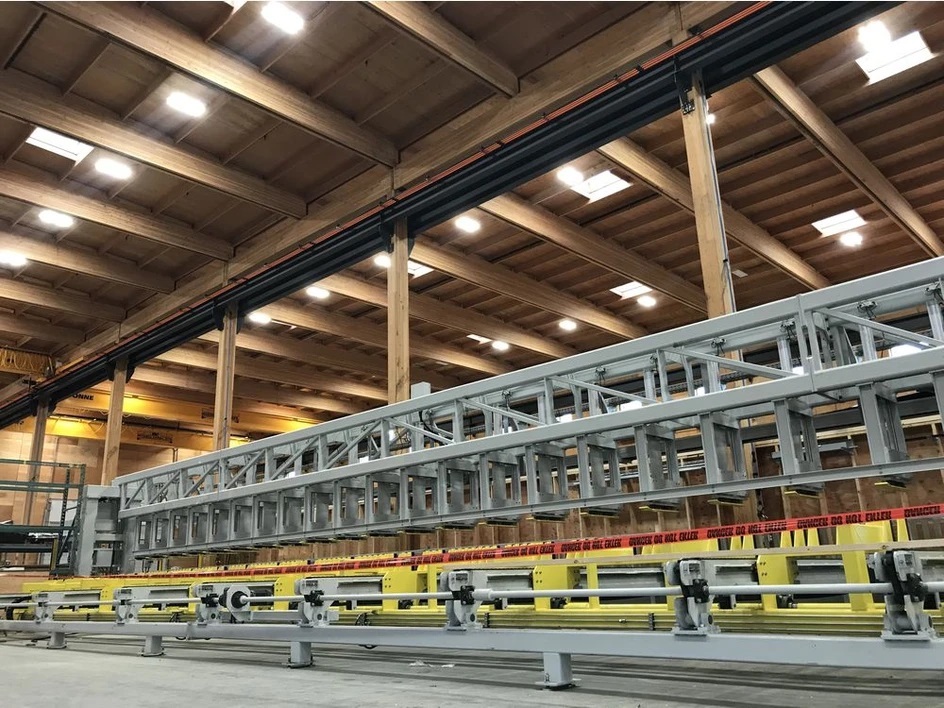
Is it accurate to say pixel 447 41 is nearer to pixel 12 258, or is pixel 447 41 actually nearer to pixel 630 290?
pixel 630 290

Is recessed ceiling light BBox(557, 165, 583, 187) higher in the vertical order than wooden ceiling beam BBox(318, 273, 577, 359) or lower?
higher

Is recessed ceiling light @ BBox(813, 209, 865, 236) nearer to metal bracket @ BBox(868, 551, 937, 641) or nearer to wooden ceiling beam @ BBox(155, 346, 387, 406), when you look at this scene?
metal bracket @ BBox(868, 551, 937, 641)

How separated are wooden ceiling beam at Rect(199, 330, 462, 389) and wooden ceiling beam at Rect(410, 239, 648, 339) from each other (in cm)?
583

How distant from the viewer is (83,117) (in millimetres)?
9867

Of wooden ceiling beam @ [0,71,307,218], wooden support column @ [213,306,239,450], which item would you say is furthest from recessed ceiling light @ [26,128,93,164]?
wooden support column @ [213,306,239,450]

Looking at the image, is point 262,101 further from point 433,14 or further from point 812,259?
point 812,259

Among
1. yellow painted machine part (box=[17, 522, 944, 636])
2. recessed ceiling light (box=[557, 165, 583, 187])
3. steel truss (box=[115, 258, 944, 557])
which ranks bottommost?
yellow painted machine part (box=[17, 522, 944, 636])

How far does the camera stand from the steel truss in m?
4.89

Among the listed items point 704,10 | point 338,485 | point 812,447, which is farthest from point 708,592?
point 704,10

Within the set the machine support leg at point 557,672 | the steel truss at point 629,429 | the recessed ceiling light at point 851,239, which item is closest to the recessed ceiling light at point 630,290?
the recessed ceiling light at point 851,239

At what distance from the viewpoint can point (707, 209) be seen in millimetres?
7312

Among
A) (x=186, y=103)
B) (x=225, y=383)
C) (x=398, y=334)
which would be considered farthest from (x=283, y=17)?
(x=225, y=383)

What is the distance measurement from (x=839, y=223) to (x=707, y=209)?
290 inches

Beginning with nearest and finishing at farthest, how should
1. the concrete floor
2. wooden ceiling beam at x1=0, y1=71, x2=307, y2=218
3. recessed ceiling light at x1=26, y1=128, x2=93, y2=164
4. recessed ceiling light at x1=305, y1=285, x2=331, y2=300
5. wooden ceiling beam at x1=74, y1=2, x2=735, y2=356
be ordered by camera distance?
the concrete floor < wooden ceiling beam at x1=74, y1=2, x2=735, y2=356 < wooden ceiling beam at x1=0, y1=71, x2=307, y2=218 < recessed ceiling light at x1=26, y1=128, x2=93, y2=164 < recessed ceiling light at x1=305, y1=285, x2=331, y2=300
